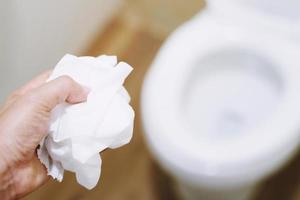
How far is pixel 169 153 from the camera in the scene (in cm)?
106

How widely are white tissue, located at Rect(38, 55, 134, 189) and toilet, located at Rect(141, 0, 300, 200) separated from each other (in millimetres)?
450

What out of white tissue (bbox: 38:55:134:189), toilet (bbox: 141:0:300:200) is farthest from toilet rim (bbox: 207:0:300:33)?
white tissue (bbox: 38:55:134:189)

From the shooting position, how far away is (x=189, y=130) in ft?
3.62

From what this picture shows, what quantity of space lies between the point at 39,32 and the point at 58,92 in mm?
841

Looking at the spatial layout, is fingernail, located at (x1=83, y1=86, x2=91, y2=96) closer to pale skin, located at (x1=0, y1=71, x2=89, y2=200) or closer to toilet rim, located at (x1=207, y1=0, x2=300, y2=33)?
pale skin, located at (x1=0, y1=71, x2=89, y2=200)

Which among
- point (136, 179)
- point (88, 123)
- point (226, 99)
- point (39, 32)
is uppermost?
point (88, 123)

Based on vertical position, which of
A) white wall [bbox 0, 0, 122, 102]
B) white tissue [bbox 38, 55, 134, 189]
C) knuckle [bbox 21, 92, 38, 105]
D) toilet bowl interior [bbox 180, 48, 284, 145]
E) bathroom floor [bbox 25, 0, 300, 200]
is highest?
knuckle [bbox 21, 92, 38, 105]

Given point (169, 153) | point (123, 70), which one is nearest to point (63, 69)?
point (123, 70)

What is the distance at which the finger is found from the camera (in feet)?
1.93

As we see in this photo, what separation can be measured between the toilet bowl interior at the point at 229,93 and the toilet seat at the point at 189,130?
25mm

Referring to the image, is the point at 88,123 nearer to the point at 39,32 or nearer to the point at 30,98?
the point at 30,98

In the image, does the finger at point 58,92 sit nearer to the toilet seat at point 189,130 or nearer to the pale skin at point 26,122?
the pale skin at point 26,122

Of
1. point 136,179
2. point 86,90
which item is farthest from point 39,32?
point 86,90

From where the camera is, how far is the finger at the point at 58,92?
0.59 metres
